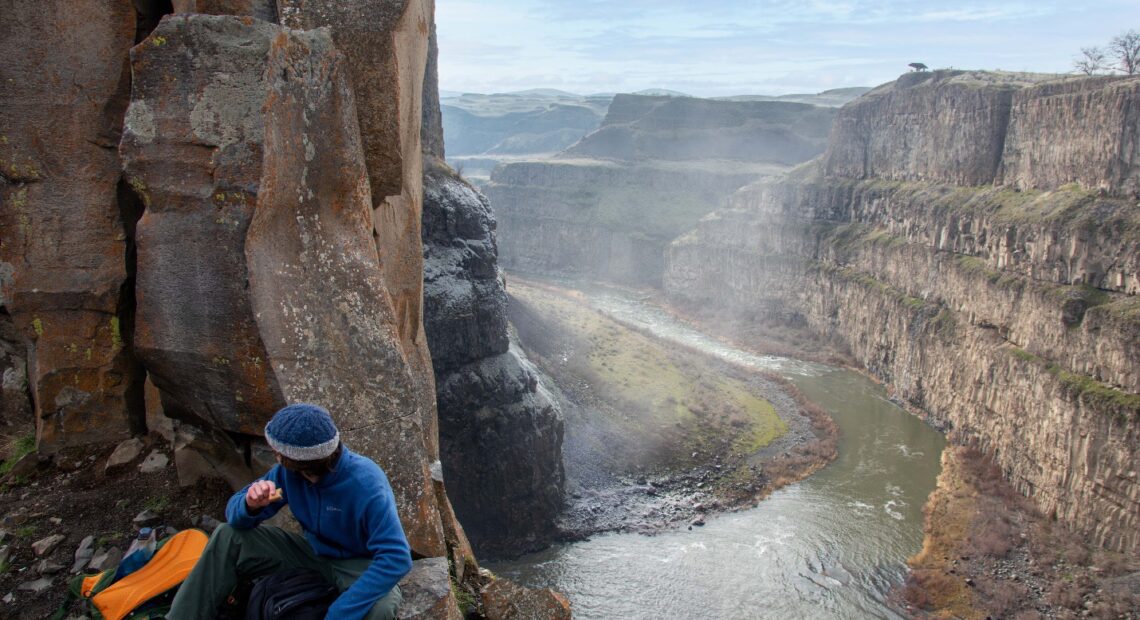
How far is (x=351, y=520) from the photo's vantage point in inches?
259

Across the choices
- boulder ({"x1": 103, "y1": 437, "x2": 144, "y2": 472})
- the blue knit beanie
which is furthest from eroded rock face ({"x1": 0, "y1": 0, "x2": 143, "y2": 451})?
the blue knit beanie

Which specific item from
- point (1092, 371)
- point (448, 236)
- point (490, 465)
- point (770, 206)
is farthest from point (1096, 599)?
point (770, 206)

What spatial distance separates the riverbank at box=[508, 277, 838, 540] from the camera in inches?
1529

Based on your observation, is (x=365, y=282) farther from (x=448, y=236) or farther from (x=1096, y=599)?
(x=1096, y=599)

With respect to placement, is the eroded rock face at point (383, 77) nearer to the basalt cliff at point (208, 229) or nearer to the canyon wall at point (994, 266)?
the basalt cliff at point (208, 229)

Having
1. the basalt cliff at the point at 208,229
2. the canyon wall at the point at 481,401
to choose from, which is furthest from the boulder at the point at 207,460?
the canyon wall at the point at 481,401

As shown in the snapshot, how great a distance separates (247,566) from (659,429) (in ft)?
137

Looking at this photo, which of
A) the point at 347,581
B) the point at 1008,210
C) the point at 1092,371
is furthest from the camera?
the point at 1008,210

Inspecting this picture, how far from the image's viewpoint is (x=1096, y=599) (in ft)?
94.7

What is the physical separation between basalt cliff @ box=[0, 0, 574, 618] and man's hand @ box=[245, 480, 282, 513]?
178 centimetres

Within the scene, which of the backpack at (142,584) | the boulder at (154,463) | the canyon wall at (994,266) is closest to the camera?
the backpack at (142,584)

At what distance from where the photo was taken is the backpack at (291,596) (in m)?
6.33

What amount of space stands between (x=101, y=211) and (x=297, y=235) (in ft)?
10.2

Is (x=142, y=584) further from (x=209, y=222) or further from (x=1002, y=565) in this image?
(x=1002, y=565)
